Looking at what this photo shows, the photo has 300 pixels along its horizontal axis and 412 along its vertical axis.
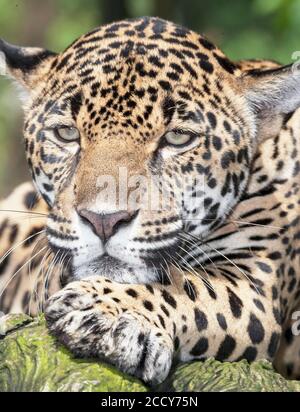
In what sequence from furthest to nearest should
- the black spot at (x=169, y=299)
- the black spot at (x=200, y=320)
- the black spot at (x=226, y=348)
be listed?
the black spot at (x=226, y=348) < the black spot at (x=200, y=320) < the black spot at (x=169, y=299)

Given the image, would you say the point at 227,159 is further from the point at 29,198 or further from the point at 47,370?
the point at 29,198

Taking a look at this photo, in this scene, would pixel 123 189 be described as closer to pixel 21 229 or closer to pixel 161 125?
pixel 161 125

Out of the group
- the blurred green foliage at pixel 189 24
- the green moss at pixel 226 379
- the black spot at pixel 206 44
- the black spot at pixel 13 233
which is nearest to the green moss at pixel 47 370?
the green moss at pixel 226 379

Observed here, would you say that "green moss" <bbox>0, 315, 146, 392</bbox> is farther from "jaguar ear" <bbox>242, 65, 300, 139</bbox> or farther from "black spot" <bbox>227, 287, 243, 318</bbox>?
"jaguar ear" <bbox>242, 65, 300, 139</bbox>

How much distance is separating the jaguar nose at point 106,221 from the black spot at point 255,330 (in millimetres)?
1399

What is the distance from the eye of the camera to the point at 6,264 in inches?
457

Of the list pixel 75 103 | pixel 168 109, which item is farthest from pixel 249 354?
pixel 75 103

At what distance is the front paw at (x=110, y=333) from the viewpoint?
734 centimetres

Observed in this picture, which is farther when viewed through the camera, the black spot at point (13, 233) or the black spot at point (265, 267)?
the black spot at point (13, 233)

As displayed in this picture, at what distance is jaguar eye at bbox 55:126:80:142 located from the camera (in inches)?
355

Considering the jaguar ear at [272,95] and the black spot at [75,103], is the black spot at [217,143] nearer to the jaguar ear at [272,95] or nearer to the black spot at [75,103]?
the jaguar ear at [272,95]

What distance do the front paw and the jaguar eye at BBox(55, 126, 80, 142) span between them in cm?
172

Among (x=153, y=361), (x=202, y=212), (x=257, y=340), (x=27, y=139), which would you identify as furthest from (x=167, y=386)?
(x=27, y=139)
